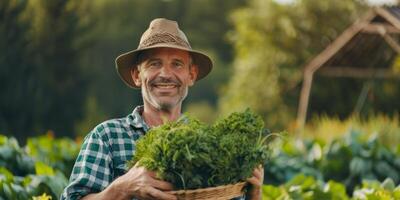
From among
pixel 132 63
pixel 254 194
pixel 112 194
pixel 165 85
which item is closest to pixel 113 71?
pixel 132 63

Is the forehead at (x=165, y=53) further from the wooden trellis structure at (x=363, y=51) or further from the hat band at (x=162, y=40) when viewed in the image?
Answer: the wooden trellis structure at (x=363, y=51)

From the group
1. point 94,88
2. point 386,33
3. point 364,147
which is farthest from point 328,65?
point 94,88

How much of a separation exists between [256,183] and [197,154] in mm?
386

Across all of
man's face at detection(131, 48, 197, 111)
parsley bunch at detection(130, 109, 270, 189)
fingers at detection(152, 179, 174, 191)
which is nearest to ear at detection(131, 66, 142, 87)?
man's face at detection(131, 48, 197, 111)

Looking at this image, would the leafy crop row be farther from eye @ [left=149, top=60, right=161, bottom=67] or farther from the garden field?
eye @ [left=149, top=60, right=161, bottom=67]

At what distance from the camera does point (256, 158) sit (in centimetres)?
365

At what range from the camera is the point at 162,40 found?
13.4 ft

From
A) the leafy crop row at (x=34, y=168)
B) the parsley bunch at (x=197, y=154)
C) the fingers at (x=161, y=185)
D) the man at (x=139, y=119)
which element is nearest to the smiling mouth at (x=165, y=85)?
the man at (x=139, y=119)

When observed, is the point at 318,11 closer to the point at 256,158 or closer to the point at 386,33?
the point at 386,33

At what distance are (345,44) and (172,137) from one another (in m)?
16.5

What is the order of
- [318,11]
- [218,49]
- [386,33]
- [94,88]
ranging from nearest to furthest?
[386,33] < [318,11] < [94,88] < [218,49]

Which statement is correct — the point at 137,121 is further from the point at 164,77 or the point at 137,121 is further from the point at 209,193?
the point at 209,193

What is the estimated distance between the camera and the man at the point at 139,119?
147 inches

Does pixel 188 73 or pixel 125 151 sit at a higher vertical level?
pixel 188 73
